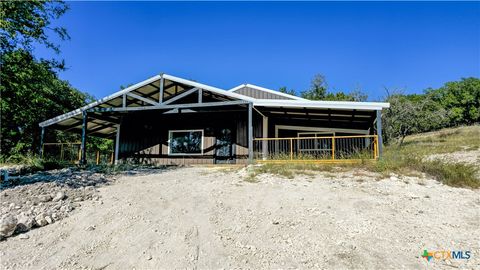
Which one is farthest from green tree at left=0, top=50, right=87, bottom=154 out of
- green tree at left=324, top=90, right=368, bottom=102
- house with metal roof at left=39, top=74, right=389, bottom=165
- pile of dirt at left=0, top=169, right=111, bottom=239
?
green tree at left=324, top=90, right=368, bottom=102

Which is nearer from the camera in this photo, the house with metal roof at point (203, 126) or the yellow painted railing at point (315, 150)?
the yellow painted railing at point (315, 150)

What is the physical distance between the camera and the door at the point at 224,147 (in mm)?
12383

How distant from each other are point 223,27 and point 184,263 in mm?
11271

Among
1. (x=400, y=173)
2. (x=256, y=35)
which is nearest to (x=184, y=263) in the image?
(x=400, y=173)

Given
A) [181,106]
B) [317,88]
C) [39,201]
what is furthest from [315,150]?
[317,88]

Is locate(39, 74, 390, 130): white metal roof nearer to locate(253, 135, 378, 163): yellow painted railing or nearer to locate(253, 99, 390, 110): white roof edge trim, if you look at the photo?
locate(253, 99, 390, 110): white roof edge trim

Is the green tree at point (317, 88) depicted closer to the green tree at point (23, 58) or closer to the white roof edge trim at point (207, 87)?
the white roof edge trim at point (207, 87)

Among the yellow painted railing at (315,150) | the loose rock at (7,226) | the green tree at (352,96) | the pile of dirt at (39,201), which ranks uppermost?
the green tree at (352,96)

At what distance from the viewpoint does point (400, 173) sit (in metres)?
7.45

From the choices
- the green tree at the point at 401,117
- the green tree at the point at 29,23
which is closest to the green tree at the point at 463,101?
the green tree at the point at 401,117

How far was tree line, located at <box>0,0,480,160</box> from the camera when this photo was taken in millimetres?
Answer: 9804

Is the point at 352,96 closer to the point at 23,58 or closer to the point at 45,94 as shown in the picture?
the point at 23,58

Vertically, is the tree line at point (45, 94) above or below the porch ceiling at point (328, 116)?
above

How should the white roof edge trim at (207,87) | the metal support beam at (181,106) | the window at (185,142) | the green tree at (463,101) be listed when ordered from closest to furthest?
1. the metal support beam at (181,106)
2. the white roof edge trim at (207,87)
3. the window at (185,142)
4. the green tree at (463,101)
